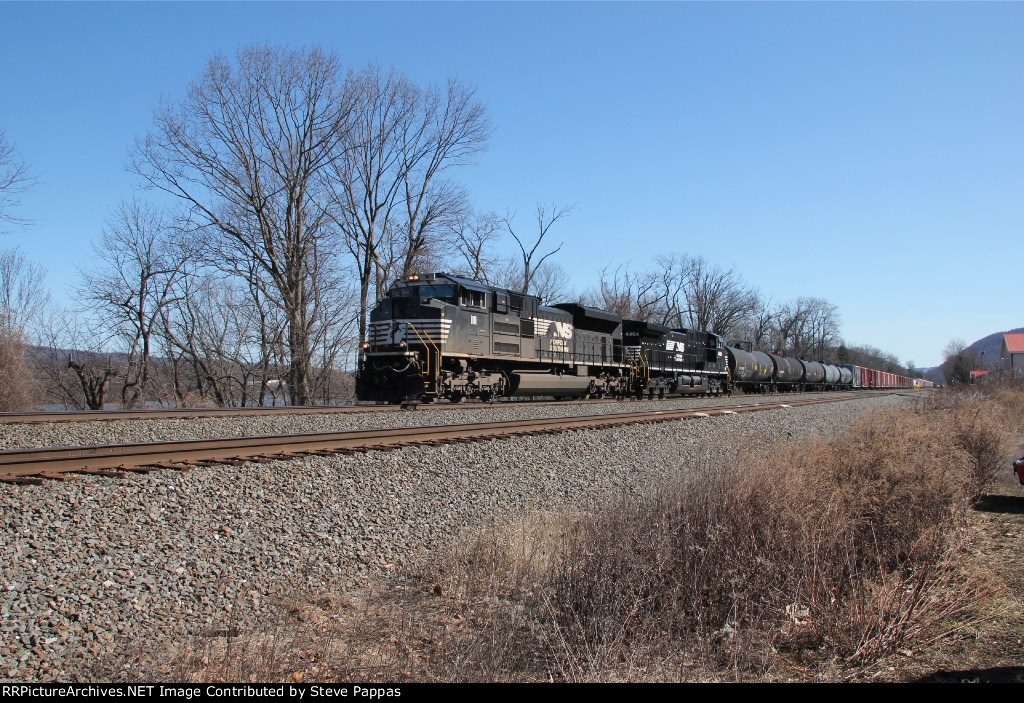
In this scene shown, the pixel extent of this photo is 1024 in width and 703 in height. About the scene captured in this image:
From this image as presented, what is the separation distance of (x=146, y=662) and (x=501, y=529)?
3.44 m

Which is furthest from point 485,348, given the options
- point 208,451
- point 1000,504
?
point 1000,504

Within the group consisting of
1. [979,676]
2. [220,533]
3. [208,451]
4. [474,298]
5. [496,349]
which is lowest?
[979,676]

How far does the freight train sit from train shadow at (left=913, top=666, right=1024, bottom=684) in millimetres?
13903

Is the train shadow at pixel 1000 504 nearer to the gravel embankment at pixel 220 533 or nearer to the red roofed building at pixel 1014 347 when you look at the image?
the gravel embankment at pixel 220 533

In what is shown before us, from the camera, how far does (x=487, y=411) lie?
52.1 ft

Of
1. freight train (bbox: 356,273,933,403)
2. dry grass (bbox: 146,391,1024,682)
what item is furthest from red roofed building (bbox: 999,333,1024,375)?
dry grass (bbox: 146,391,1024,682)

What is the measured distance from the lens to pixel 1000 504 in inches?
372

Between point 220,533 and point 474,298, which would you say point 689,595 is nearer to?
point 220,533

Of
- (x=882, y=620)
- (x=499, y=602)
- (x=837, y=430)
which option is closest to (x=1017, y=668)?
(x=882, y=620)

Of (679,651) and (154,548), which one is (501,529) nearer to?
(679,651)

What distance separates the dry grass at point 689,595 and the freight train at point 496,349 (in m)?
10.6

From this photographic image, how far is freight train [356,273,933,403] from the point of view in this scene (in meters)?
17.1

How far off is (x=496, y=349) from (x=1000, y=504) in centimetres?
1251
